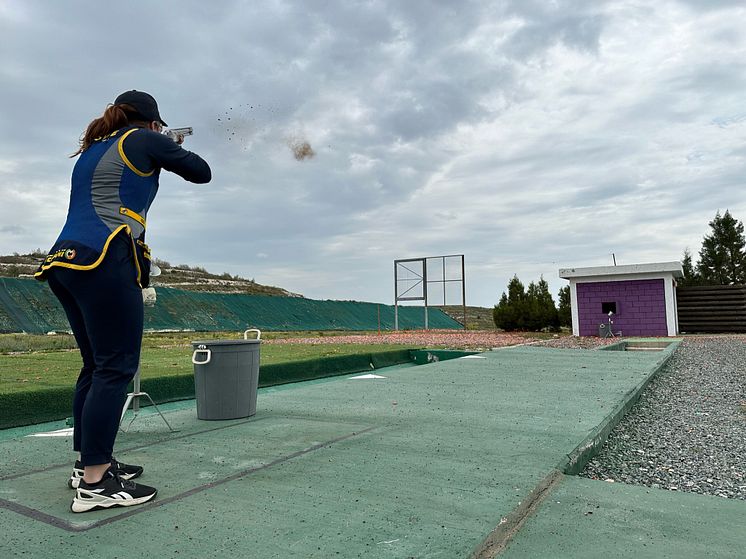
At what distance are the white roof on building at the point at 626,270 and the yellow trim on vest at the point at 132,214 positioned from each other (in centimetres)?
1559

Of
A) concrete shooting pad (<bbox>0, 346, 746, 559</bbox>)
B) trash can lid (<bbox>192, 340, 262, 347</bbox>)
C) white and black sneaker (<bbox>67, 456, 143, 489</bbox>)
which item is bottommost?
concrete shooting pad (<bbox>0, 346, 746, 559</bbox>)

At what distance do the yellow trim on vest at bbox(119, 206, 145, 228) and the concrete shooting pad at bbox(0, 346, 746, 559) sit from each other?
1047 millimetres

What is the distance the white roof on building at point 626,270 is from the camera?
14.7 m

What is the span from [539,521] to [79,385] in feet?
6.10

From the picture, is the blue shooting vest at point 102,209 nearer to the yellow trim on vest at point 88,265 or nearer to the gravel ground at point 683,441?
the yellow trim on vest at point 88,265

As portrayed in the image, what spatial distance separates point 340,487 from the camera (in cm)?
190

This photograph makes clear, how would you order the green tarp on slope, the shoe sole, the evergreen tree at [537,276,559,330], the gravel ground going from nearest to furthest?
the shoe sole → the gravel ground → the green tarp on slope → the evergreen tree at [537,276,559,330]

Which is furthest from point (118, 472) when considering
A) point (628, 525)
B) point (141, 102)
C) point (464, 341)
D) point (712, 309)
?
point (712, 309)

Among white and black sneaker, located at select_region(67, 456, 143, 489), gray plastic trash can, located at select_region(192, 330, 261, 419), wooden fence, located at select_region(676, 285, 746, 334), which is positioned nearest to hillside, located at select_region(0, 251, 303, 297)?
wooden fence, located at select_region(676, 285, 746, 334)

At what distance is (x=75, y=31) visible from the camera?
5.62 meters

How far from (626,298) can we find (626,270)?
0.99 metres

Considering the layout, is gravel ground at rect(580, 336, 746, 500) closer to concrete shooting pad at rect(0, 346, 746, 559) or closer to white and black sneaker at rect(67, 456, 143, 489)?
concrete shooting pad at rect(0, 346, 746, 559)

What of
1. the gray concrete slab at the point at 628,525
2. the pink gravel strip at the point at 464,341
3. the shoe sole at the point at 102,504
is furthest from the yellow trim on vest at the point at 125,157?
the pink gravel strip at the point at 464,341

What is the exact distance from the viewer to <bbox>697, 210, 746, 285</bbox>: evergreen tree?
93.6 feet
